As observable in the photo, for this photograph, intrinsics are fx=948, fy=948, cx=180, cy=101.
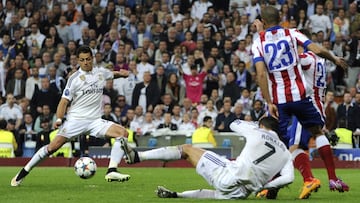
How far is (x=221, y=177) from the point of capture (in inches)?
462

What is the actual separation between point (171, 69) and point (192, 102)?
1.27 metres

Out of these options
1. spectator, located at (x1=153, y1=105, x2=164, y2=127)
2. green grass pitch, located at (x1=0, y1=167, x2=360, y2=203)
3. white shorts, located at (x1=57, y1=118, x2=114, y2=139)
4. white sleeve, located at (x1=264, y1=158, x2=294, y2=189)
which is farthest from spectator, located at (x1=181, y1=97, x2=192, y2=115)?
white sleeve, located at (x1=264, y1=158, x2=294, y2=189)

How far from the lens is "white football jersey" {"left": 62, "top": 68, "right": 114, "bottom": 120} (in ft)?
51.8

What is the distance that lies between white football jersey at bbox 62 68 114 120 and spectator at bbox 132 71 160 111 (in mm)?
10490

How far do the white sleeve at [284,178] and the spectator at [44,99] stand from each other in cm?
1583

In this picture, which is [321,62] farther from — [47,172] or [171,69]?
[171,69]

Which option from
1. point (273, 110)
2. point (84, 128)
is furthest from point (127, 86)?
point (273, 110)

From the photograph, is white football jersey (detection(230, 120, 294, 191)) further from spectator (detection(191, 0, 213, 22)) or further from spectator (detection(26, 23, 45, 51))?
spectator (detection(26, 23, 45, 51))

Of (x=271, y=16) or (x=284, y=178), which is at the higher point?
(x=271, y=16)

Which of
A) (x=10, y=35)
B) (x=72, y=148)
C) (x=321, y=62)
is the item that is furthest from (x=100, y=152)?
(x=321, y=62)

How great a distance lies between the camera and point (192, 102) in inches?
1053

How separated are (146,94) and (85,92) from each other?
10.9 meters

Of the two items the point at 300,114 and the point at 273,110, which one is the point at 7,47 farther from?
the point at 273,110

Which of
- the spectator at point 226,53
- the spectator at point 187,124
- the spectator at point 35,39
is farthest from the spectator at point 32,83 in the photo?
the spectator at point 226,53
